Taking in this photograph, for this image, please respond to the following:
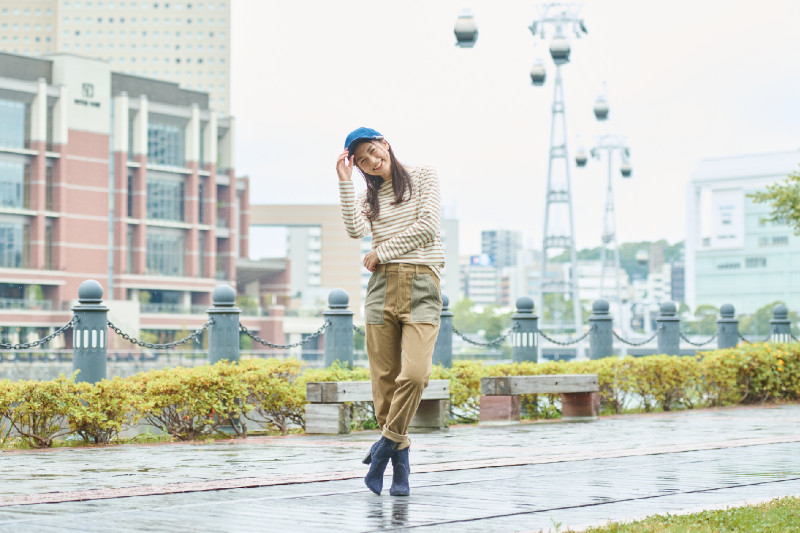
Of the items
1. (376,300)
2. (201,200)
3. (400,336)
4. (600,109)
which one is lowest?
(400,336)

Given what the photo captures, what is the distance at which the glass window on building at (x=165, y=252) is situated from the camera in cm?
8450

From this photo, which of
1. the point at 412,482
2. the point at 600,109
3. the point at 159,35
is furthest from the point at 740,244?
the point at 412,482

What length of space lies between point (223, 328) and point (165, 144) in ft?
254

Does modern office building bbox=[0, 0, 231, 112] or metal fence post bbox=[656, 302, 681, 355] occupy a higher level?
modern office building bbox=[0, 0, 231, 112]

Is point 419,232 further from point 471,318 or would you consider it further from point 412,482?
point 471,318

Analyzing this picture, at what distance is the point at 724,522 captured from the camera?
4594 mm

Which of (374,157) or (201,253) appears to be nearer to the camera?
(374,157)

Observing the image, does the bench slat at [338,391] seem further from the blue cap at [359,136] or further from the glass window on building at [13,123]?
the glass window on building at [13,123]

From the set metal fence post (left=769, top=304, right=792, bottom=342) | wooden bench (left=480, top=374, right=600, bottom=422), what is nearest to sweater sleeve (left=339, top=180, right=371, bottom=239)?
wooden bench (left=480, top=374, right=600, bottom=422)

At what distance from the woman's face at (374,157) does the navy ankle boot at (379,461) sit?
4.83 ft

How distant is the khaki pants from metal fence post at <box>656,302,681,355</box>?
12254mm

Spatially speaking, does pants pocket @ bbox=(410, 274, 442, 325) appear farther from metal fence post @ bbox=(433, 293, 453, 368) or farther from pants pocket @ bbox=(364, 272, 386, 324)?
metal fence post @ bbox=(433, 293, 453, 368)

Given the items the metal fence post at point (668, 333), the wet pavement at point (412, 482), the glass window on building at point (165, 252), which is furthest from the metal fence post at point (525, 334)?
the glass window on building at point (165, 252)

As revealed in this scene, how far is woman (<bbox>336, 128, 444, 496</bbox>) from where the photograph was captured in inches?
223
